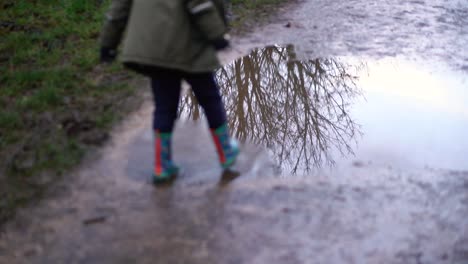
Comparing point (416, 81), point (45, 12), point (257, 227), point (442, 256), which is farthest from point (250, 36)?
point (442, 256)

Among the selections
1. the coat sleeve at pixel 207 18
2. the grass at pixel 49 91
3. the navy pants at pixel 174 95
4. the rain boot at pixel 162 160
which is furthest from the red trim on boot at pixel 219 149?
the grass at pixel 49 91

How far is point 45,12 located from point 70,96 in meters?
2.13

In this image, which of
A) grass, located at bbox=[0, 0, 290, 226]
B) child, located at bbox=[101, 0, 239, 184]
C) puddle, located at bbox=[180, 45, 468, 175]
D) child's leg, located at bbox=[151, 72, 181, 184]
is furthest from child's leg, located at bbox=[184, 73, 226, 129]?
grass, located at bbox=[0, 0, 290, 226]

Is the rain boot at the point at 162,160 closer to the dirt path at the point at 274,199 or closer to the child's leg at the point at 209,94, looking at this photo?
the dirt path at the point at 274,199

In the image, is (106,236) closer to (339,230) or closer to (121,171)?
(121,171)

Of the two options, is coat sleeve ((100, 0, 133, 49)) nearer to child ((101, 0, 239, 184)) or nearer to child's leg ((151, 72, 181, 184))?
child ((101, 0, 239, 184))

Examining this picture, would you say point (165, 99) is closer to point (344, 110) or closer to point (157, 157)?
point (157, 157)

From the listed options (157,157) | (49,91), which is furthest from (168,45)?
(49,91)

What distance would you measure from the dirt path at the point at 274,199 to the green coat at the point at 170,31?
88cm

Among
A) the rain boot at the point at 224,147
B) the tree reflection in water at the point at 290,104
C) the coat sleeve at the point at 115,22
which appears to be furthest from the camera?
the tree reflection in water at the point at 290,104

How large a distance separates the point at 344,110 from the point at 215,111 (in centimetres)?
152

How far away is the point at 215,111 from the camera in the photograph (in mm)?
3336

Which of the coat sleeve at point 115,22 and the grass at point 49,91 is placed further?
the grass at point 49,91

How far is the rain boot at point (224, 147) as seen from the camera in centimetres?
344
